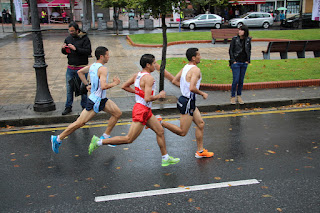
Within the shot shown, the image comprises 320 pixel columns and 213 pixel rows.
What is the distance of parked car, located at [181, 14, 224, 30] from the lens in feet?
116

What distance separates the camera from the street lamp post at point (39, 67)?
820 centimetres

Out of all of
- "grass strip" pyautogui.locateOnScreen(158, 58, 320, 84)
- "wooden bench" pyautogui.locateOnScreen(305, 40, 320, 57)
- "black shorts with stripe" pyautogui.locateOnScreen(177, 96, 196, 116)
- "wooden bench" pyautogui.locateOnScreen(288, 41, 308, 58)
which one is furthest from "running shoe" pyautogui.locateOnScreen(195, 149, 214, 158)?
"wooden bench" pyautogui.locateOnScreen(305, 40, 320, 57)

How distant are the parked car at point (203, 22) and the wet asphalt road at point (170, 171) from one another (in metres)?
28.9

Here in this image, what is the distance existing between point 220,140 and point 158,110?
225 centimetres

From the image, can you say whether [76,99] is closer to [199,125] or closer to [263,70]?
[199,125]

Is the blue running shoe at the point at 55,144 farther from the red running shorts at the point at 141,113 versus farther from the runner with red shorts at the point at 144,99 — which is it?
the red running shorts at the point at 141,113

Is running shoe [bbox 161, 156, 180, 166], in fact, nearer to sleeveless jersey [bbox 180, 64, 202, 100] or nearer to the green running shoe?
sleeveless jersey [bbox 180, 64, 202, 100]

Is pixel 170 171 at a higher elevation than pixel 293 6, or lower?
lower

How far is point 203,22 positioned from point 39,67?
29.0 meters

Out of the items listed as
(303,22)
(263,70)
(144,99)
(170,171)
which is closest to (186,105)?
(144,99)

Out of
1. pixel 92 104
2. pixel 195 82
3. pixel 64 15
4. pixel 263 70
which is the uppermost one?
pixel 64 15

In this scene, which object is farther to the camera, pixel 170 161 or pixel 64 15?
pixel 64 15

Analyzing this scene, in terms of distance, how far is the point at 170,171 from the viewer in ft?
17.7

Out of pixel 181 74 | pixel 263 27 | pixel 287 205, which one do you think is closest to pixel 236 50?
pixel 181 74
